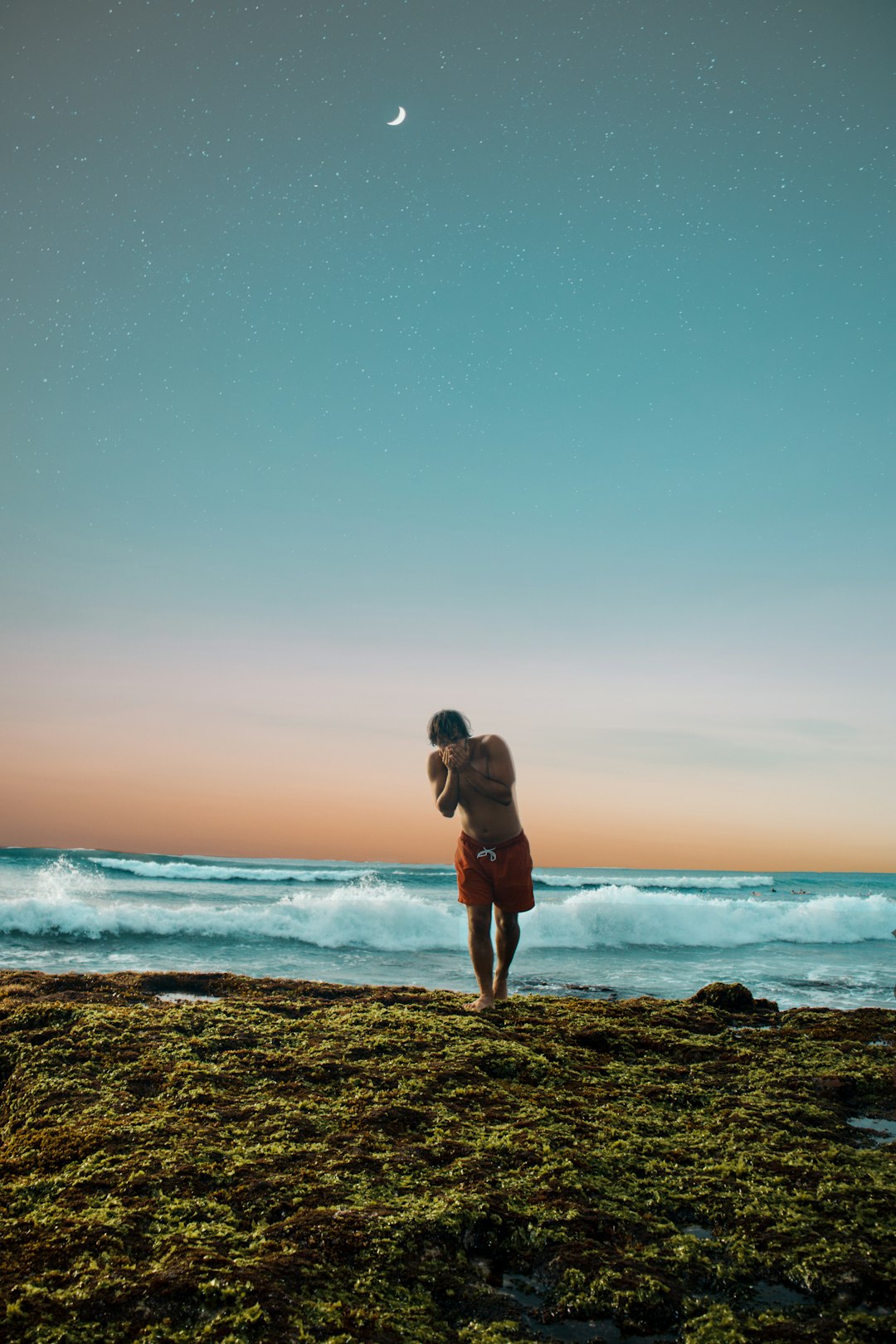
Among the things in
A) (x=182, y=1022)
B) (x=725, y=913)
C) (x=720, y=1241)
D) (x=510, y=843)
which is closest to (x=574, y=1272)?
(x=720, y=1241)

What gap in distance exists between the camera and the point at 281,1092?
10.3 feet

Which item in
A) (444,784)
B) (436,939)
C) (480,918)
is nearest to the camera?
(480,918)

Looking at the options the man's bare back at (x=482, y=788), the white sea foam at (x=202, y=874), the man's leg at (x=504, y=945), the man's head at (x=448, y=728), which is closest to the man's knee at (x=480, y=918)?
the man's leg at (x=504, y=945)

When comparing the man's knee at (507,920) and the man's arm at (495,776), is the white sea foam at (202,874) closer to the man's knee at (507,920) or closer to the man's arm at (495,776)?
the man's knee at (507,920)

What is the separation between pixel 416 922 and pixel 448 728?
535 inches

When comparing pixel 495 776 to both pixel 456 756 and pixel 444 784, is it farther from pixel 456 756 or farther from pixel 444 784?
pixel 444 784

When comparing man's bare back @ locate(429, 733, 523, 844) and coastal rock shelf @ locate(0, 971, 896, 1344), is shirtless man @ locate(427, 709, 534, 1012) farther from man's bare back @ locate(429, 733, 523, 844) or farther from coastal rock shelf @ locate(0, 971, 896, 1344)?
coastal rock shelf @ locate(0, 971, 896, 1344)

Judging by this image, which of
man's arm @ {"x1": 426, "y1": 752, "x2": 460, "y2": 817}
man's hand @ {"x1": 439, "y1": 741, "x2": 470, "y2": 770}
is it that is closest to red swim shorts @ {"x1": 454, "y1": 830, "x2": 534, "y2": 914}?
man's arm @ {"x1": 426, "y1": 752, "x2": 460, "y2": 817}

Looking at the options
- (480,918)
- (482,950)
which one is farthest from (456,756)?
(482,950)

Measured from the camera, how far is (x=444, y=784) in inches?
247

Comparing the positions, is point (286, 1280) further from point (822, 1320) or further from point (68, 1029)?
point (68, 1029)

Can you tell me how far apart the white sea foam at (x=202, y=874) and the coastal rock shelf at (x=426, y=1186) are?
3677cm

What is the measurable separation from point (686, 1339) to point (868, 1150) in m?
1.52

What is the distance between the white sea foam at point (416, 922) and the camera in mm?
15312
